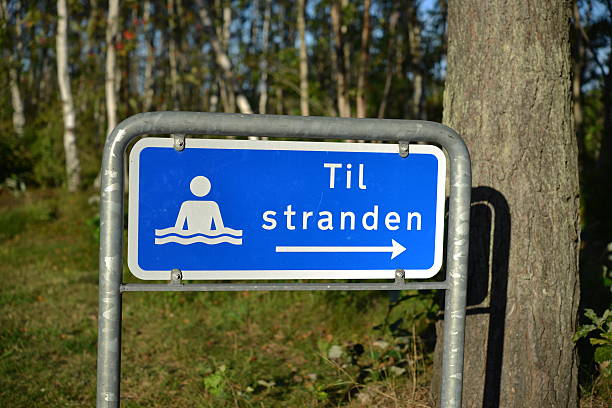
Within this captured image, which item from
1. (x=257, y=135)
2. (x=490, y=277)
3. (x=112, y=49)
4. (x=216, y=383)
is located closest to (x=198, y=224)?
(x=257, y=135)

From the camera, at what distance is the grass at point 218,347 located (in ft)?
12.0

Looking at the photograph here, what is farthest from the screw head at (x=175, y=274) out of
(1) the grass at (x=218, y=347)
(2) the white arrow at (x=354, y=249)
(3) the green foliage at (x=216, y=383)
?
(3) the green foliage at (x=216, y=383)

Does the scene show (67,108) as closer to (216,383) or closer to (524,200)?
(216,383)

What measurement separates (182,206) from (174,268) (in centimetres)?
19

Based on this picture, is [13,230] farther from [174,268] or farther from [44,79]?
[44,79]

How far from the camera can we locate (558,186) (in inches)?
105

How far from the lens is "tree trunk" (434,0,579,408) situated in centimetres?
265

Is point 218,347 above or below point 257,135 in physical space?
below

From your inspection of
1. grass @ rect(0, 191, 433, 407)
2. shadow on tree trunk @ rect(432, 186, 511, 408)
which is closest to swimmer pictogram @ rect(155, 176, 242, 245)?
shadow on tree trunk @ rect(432, 186, 511, 408)

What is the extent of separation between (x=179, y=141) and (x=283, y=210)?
0.37 metres

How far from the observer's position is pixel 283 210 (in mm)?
1971

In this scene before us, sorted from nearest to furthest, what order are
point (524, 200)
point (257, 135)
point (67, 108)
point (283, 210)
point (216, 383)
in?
point (257, 135) < point (283, 210) < point (524, 200) < point (216, 383) < point (67, 108)

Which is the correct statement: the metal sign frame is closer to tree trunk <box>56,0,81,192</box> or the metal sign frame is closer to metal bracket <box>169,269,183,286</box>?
metal bracket <box>169,269,183,286</box>

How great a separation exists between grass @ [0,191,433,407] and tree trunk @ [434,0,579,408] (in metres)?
0.51
